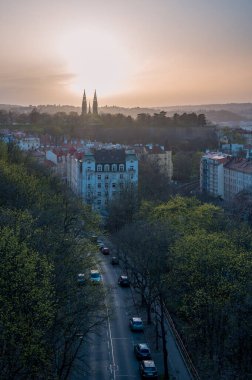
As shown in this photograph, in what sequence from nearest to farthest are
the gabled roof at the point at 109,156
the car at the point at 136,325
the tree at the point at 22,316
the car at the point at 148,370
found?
the tree at the point at 22,316
the car at the point at 148,370
the car at the point at 136,325
the gabled roof at the point at 109,156

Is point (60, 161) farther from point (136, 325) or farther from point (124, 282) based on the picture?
point (136, 325)

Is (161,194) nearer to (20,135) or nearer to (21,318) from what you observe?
(21,318)

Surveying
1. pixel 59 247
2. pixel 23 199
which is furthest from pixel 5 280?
pixel 23 199

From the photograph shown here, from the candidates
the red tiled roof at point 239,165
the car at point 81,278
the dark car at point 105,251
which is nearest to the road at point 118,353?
the car at point 81,278

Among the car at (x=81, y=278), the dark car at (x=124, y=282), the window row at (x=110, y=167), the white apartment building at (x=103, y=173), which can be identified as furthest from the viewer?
the window row at (x=110, y=167)

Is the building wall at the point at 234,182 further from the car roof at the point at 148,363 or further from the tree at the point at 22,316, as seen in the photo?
the tree at the point at 22,316

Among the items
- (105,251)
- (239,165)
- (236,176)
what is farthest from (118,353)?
(239,165)
